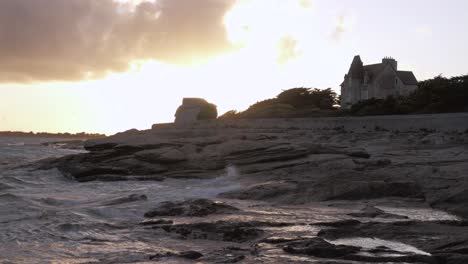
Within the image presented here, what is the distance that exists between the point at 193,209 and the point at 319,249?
4608 millimetres

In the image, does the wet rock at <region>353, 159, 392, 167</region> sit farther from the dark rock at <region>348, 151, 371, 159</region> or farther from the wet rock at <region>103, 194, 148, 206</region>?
the wet rock at <region>103, 194, 148, 206</region>

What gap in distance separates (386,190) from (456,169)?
357 cm

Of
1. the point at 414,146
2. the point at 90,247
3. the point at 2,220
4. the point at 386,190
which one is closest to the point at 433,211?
the point at 386,190

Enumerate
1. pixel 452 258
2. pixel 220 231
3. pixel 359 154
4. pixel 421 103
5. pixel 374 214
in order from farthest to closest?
pixel 421 103 → pixel 359 154 → pixel 374 214 → pixel 220 231 → pixel 452 258

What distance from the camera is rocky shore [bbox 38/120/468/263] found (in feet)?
26.1

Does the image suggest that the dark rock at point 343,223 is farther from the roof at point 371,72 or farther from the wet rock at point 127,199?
the roof at point 371,72

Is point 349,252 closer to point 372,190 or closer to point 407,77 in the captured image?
point 372,190

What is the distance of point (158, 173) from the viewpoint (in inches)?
908

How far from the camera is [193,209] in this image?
39.0ft

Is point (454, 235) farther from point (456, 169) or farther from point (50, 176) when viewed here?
point (50, 176)

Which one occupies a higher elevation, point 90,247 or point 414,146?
point 414,146

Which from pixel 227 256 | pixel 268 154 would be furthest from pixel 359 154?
pixel 227 256

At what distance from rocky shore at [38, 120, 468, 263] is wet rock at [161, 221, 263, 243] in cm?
2

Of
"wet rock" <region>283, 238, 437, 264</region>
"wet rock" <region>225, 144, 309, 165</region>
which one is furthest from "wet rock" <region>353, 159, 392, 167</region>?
"wet rock" <region>283, 238, 437, 264</region>
